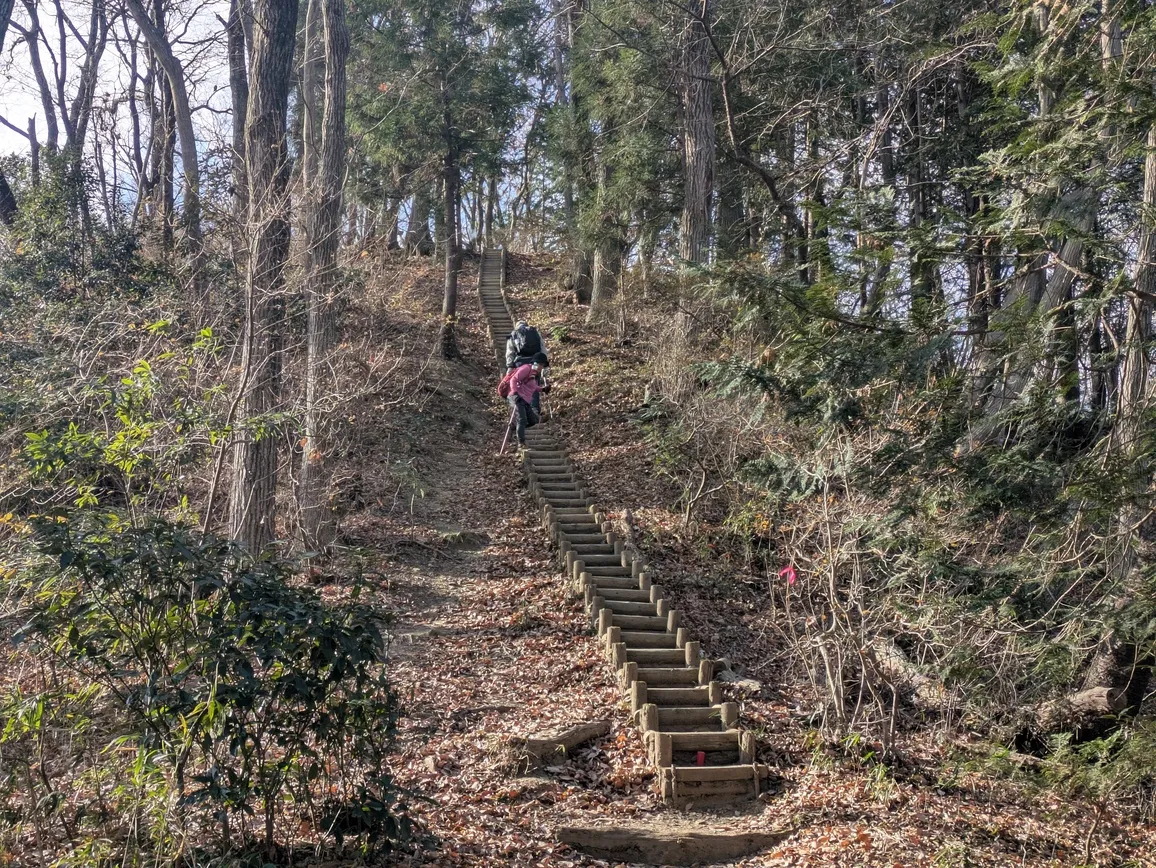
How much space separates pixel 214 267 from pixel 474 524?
5.29m

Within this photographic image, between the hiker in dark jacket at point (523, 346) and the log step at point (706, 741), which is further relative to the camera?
the hiker in dark jacket at point (523, 346)

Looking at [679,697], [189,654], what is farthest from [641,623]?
[189,654]

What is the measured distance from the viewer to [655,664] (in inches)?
359

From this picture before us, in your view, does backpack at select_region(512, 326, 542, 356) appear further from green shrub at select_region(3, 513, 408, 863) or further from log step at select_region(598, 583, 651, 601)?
green shrub at select_region(3, 513, 408, 863)

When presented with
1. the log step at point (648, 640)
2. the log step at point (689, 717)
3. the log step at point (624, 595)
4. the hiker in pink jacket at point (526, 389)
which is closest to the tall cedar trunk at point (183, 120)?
the hiker in pink jacket at point (526, 389)

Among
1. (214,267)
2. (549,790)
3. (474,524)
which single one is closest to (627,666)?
(549,790)

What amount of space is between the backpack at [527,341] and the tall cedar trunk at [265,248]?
13.3 feet

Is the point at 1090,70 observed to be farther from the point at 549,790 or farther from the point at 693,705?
the point at 549,790

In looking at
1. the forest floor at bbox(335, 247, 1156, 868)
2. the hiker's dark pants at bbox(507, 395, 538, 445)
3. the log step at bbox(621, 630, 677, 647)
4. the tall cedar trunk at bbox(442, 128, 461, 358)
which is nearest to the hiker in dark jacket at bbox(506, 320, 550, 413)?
the hiker's dark pants at bbox(507, 395, 538, 445)

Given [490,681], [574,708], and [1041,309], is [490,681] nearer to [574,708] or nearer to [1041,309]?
[574,708]

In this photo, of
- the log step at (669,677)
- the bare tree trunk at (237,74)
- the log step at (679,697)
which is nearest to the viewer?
the log step at (679,697)

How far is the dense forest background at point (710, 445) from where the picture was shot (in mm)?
4930

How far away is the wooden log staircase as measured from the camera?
7.57 meters

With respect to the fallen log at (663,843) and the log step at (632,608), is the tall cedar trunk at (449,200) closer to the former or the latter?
the log step at (632,608)
